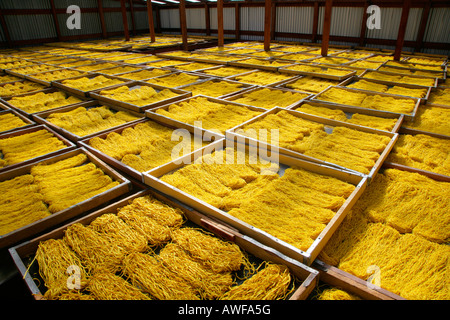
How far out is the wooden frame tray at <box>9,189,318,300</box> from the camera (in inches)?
102

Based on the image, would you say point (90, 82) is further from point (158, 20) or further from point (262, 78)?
point (158, 20)

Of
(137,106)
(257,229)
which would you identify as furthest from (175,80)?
(257,229)

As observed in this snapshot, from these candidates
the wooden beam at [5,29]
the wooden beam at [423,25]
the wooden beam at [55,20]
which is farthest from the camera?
the wooden beam at [55,20]

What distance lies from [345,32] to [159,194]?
14952mm

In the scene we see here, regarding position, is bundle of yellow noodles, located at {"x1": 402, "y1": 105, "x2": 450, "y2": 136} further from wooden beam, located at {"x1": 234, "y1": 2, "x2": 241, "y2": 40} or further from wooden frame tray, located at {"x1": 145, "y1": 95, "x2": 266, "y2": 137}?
wooden beam, located at {"x1": 234, "y1": 2, "x2": 241, "y2": 40}

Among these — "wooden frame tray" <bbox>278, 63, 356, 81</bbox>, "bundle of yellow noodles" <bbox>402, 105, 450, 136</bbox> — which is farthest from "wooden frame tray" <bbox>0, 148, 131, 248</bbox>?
"wooden frame tray" <bbox>278, 63, 356, 81</bbox>

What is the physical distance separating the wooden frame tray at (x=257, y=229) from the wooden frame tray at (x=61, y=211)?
1.42 ft

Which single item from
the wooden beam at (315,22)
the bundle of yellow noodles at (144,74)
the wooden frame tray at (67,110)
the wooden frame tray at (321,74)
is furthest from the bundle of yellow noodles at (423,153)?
the wooden beam at (315,22)

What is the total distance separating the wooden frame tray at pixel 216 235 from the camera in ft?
8.46

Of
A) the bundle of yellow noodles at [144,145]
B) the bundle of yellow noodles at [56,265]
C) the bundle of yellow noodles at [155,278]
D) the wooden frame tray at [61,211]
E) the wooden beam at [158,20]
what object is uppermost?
the wooden beam at [158,20]

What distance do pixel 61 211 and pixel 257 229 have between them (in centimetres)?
235

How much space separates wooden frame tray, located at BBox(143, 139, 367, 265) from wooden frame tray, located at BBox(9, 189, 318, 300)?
0.07 meters

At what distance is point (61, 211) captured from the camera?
3.41m

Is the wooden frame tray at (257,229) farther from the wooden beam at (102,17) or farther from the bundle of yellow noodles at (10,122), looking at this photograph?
the wooden beam at (102,17)
